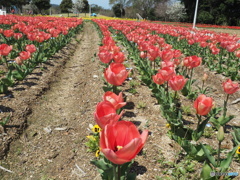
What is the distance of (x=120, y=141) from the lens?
136 cm

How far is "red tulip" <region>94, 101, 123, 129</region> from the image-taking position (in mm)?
1498

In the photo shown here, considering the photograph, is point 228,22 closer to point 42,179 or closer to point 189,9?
point 189,9

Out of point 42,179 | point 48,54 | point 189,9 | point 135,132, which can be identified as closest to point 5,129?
point 42,179

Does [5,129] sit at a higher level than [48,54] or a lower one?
lower

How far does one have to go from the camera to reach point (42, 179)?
8.73 feet

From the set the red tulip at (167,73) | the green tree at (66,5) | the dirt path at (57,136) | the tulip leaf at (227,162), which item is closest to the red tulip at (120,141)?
the tulip leaf at (227,162)

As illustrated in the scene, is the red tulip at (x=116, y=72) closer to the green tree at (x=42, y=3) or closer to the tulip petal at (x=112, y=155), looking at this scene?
the tulip petal at (x=112, y=155)

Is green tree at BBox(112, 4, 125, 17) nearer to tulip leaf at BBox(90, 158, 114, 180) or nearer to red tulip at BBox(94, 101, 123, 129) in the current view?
tulip leaf at BBox(90, 158, 114, 180)

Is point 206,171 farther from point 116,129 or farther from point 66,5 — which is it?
point 66,5

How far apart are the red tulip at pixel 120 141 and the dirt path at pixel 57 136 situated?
1507 millimetres

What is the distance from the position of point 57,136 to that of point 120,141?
2.43m

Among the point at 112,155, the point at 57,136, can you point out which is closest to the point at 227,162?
the point at 112,155

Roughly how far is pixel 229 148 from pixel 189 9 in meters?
50.3

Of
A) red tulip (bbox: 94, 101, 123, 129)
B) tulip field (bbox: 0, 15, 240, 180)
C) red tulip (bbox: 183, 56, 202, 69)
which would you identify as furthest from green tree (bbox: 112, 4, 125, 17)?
red tulip (bbox: 94, 101, 123, 129)
